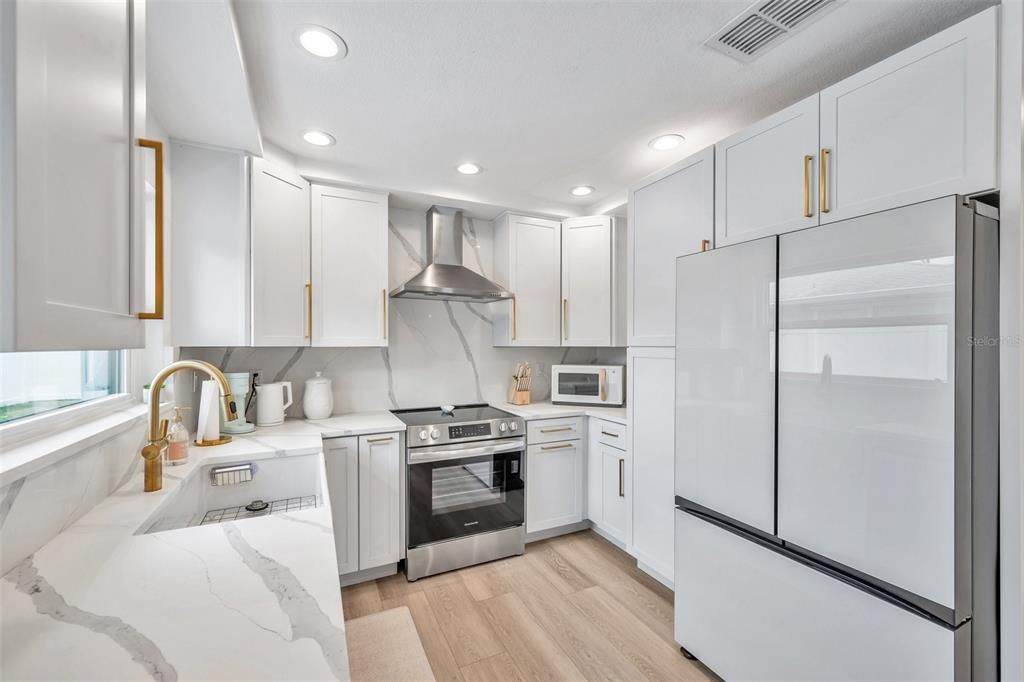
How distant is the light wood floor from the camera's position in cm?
185

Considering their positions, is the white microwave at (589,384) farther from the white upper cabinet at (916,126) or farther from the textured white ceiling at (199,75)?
the textured white ceiling at (199,75)

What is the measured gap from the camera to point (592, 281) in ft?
10.6

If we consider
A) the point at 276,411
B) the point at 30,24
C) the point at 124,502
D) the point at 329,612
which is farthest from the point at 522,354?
the point at 30,24

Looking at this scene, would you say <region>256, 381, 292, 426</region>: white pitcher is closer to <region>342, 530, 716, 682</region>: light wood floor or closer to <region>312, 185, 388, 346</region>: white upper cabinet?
<region>312, 185, 388, 346</region>: white upper cabinet

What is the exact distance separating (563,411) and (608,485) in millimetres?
552

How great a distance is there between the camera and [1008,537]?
3.65ft

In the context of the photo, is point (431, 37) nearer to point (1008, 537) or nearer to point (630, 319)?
point (630, 319)

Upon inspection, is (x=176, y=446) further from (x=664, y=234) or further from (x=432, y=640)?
(x=664, y=234)

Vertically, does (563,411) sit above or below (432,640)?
above

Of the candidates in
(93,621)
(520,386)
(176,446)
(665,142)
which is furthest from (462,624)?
(665,142)

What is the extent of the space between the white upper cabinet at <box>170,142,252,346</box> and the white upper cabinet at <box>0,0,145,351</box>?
1.51 meters

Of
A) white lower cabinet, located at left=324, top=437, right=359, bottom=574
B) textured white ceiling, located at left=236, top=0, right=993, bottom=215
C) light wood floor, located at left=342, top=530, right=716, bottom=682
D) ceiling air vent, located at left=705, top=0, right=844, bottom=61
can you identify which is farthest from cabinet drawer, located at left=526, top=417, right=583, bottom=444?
ceiling air vent, located at left=705, top=0, right=844, bottom=61

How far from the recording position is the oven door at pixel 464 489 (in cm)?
253

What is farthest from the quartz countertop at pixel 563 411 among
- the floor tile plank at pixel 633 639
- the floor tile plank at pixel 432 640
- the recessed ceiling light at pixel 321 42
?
the recessed ceiling light at pixel 321 42
